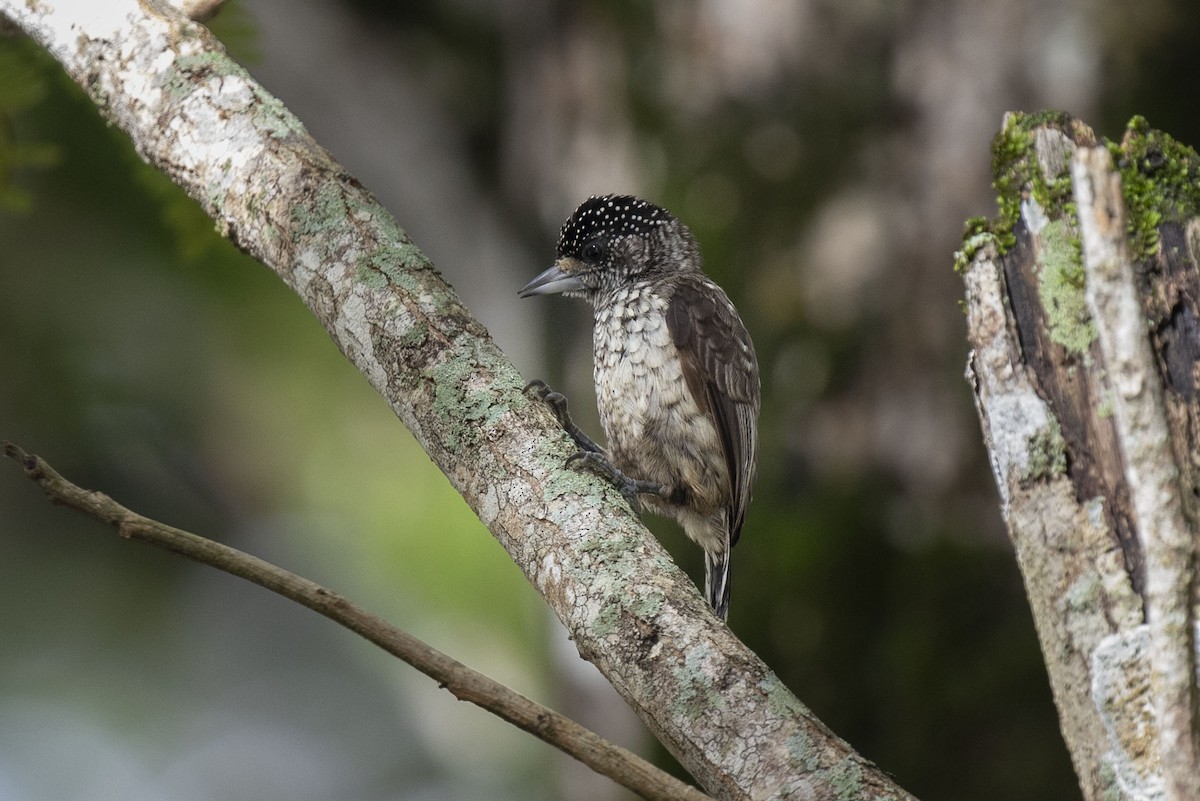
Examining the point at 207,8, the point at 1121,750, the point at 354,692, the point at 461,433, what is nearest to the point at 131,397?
the point at 354,692

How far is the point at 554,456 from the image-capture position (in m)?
2.54

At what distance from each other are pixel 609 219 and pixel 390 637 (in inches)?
118

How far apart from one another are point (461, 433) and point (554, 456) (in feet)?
0.70

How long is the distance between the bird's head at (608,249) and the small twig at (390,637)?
2.81 metres

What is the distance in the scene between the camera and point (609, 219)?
4.64 metres

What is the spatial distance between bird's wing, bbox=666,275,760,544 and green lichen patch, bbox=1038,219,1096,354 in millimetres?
2427

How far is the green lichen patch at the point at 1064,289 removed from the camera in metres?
1.77

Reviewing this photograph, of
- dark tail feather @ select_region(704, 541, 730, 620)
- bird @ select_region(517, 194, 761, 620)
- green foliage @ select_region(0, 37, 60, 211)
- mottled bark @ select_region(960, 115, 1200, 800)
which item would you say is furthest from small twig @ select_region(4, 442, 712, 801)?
dark tail feather @ select_region(704, 541, 730, 620)

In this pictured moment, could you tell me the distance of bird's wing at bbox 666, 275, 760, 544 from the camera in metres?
4.26

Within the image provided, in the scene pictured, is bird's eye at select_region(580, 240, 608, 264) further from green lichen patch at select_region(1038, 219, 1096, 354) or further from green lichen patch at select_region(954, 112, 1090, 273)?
green lichen patch at select_region(1038, 219, 1096, 354)

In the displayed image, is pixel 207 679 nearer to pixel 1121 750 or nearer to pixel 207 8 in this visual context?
pixel 207 8

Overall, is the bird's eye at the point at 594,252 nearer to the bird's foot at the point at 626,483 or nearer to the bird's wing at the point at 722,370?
the bird's wing at the point at 722,370

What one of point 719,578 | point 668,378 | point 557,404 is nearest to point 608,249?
point 668,378

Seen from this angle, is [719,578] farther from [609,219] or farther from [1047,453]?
[1047,453]
